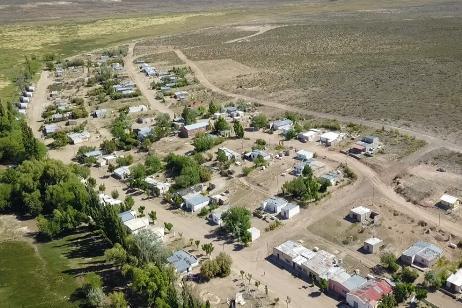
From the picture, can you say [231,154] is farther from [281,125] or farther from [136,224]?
[136,224]

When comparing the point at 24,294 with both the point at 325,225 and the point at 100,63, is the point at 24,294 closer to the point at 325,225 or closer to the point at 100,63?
the point at 325,225

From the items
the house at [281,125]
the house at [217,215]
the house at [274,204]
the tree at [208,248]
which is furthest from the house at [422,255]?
the house at [281,125]

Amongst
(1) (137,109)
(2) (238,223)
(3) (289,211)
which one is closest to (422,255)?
(3) (289,211)

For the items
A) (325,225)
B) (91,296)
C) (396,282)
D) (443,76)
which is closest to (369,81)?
(443,76)

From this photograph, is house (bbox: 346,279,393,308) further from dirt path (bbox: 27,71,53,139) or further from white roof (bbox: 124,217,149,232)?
Answer: dirt path (bbox: 27,71,53,139)

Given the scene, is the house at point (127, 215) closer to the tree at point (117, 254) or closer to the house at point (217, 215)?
the tree at point (117, 254)

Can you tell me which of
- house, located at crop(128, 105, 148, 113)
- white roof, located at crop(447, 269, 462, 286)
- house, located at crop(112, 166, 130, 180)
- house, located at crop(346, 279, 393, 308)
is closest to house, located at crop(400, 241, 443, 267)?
white roof, located at crop(447, 269, 462, 286)
